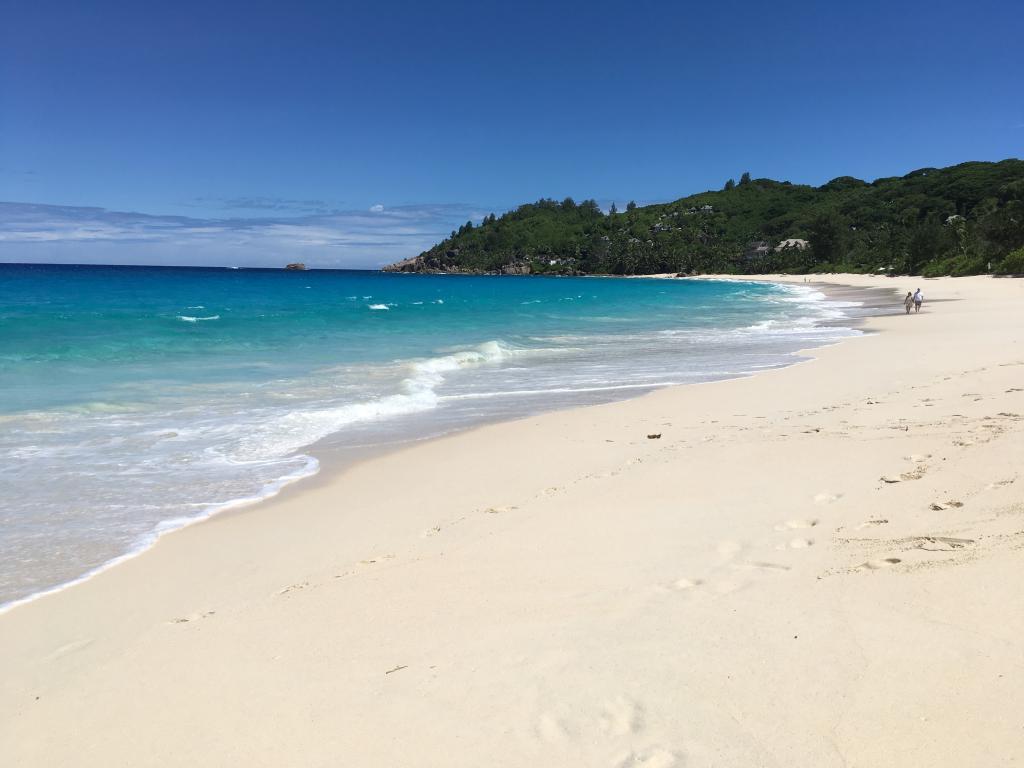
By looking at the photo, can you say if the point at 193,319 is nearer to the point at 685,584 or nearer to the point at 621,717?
the point at 685,584

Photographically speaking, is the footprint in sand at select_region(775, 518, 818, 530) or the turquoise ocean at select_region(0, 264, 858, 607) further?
the turquoise ocean at select_region(0, 264, 858, 607)

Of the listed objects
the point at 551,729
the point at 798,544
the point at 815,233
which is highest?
the point at 815,233

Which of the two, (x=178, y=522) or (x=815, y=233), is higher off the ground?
(x=815, y=233)

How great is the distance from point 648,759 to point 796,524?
267 cm

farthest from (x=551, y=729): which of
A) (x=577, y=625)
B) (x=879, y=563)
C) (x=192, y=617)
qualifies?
(x=192, y=617)

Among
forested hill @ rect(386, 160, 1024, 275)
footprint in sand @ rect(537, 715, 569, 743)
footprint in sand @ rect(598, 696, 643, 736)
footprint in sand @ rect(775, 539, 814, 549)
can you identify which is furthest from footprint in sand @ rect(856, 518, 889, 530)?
forested hill @ rect(386, 160, 1024, 275)

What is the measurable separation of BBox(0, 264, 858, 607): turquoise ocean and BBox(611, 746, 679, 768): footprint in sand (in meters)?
4.31

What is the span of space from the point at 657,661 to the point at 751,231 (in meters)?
170

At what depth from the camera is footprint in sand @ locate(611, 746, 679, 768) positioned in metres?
2.50

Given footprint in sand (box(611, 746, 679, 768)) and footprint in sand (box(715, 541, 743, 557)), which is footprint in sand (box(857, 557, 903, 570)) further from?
footprint in sand (box(611, 746, 679, 768))

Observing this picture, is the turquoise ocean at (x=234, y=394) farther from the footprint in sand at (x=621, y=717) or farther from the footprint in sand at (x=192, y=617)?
the footprint in sand at (x=621, y=717)

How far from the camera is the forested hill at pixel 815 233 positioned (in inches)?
2400

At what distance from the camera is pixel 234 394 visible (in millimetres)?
12773

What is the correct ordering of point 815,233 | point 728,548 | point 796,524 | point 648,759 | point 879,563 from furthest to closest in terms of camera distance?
point 815,233
point 796,524
point 728,548
point 879,563
point 648,759
